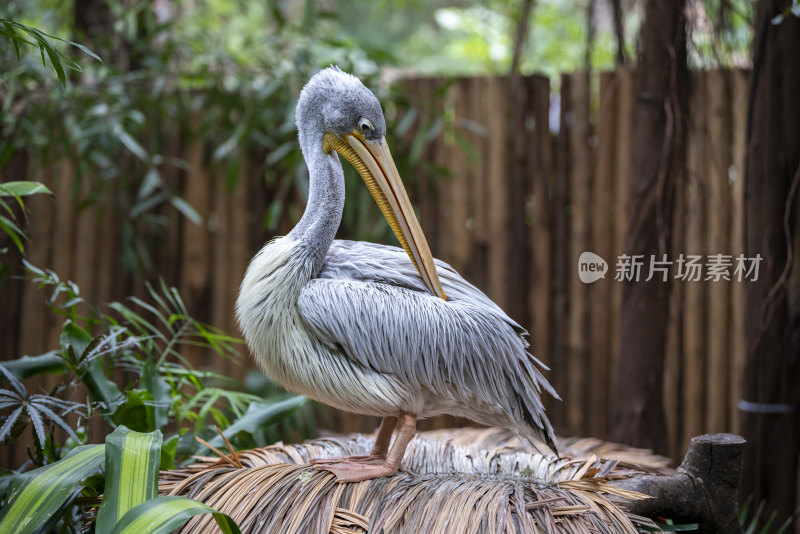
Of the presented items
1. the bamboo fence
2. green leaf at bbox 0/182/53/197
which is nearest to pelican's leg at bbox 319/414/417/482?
green leaf at bbox 0/182/53/197

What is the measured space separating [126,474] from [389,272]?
72 cm

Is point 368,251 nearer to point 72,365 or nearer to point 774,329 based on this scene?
point 72,365

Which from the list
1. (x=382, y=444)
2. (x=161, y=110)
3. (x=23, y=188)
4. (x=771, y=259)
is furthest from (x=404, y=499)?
(x=161, y=110)

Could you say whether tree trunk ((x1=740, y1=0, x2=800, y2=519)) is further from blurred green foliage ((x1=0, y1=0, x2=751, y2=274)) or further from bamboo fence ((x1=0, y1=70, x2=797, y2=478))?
blurred green foliage ((x1=0, y1=0, x2=751, y2=274))

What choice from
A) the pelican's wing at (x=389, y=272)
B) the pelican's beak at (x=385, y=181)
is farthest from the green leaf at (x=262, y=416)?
the pelican's beak at (x=385, y=181)

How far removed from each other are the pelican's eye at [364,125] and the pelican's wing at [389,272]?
30cm

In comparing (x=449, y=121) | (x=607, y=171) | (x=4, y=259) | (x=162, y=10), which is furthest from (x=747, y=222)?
(x=162, y=10)

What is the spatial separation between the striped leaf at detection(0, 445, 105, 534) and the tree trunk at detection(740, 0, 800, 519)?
174cm

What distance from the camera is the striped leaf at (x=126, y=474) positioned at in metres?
1.32

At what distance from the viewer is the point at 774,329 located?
7.25 ft

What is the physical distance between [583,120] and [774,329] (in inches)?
Result: 50.7

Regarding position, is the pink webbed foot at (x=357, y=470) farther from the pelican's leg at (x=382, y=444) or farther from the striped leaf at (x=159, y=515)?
the striped leaf at (x=159, y=515)

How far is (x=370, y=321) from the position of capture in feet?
5.37

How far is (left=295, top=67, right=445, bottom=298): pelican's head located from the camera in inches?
68.2
